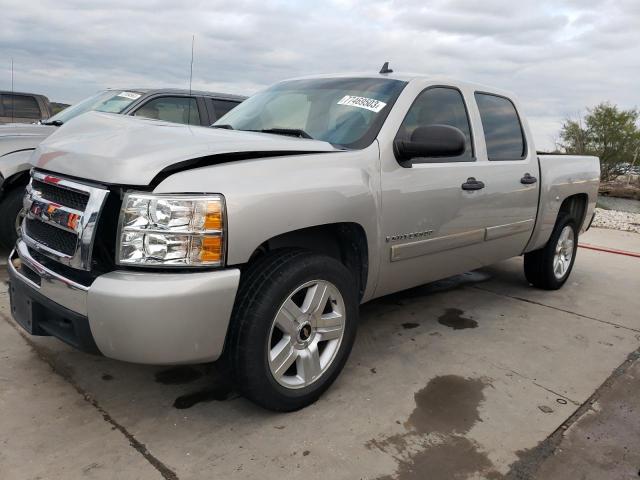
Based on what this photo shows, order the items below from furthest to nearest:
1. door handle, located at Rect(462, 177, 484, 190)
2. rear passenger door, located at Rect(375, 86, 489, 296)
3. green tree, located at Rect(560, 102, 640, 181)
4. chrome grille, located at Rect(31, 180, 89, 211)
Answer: green tree, located at Rect(560, 102, 640, 181) < door handle, located at Rect(462, 177, 484, 190) < rear passenger door, located at Rect(375, 86, 489, 296) < chrome grille, located at Rect(31, 180, 89, 211)

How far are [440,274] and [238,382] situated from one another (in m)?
1.77

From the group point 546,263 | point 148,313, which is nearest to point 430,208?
point 148,313

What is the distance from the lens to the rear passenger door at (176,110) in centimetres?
605

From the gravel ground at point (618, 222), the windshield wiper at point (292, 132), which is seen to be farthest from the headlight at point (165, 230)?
the gravel ground at point (618, 222)

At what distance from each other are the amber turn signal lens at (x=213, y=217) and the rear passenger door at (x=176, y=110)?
4.13 meters

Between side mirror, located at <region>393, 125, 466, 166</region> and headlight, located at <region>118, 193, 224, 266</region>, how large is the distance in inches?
51.9

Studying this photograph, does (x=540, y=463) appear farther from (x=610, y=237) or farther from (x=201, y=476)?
(x=610, y=237)

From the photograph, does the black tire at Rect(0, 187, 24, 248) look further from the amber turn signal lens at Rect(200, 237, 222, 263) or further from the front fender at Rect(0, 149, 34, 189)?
the amber turn signal lens at Rect(200, 237, 222, 263)

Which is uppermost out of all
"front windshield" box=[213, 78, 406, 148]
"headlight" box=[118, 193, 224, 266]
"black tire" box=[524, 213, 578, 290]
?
"front windshield" box=[213, 78, 406, 148]

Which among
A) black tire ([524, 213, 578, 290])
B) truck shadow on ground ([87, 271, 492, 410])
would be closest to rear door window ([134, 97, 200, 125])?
truck shadow on ground ([87, 271, 492, 410])

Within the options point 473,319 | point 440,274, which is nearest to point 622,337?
point 473,319

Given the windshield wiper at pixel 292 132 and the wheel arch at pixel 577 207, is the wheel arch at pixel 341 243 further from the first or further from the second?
the wheel arch at pixel 577 207

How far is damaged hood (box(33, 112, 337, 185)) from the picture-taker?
2244mm

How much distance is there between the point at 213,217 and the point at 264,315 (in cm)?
49
